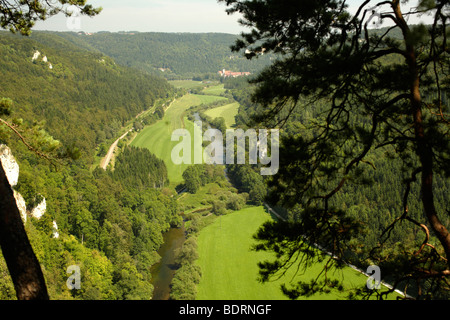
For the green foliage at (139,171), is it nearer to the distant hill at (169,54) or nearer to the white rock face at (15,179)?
the white rock face at (15,179)

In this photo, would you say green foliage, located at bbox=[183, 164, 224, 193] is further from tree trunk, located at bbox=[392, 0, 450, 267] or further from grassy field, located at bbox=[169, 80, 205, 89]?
grassy field, located at bbox=[169, 80, 205, 89]

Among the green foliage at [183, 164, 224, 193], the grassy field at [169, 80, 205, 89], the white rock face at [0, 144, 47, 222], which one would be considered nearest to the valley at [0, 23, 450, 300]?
the green foliage at [183, 164, 224, 193]

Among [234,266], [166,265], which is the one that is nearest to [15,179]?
[166,265]

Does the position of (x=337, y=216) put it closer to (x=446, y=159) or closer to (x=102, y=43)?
(x=446, y=159)

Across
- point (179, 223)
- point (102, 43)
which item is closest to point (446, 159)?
point (179, 223)

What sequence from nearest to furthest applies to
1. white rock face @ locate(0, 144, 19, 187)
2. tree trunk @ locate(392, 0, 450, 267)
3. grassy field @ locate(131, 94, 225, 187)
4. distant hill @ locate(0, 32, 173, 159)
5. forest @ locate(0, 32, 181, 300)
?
tree trunk @ locate(392, 0, 450, 267), forest @ locate(0, 32, 181, 300), white rock face @ locate(0, 144, 19, 187), grassy field @ locate(131, 94, 225, 187), distant hill @ locate(0, 32, 173, 159)
